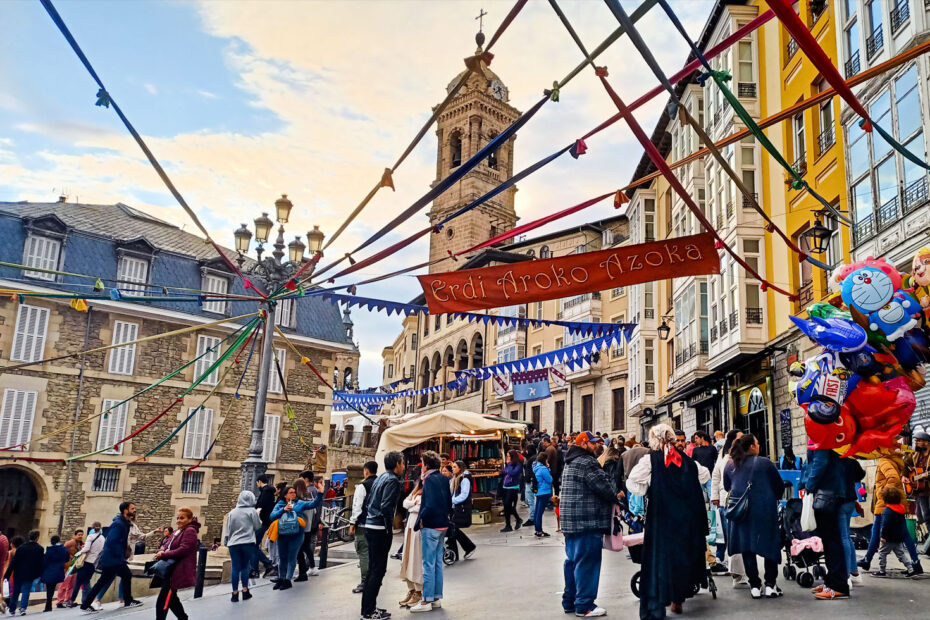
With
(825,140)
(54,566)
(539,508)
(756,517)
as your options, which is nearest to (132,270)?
(54,566)

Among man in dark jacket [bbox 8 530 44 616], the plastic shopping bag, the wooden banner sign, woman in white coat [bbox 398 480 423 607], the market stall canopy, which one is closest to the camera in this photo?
the plastic shopping bag

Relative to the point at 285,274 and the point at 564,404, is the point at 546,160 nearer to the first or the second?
the point at 285,274

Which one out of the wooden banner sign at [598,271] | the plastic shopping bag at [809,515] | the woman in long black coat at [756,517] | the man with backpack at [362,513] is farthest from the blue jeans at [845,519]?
the man with backpack at [362,513]

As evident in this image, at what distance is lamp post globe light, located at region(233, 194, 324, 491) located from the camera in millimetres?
13141

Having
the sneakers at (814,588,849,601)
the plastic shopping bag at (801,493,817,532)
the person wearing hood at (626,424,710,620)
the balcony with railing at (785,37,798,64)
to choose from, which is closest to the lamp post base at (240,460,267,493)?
the person wearing hood at (626,424,710,620)

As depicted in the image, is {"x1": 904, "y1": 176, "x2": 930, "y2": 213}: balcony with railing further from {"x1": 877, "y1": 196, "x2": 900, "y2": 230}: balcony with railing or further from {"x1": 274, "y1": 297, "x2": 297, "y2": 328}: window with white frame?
{"x1": 274, "y1": 297, "x2": 297, "y2": 328}: window with white frame

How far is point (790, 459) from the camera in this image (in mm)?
13328

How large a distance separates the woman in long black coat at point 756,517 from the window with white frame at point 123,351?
23.6 m

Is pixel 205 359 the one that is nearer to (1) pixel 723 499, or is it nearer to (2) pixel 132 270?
(2) pixel 132 270

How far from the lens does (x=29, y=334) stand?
24328 millimetres

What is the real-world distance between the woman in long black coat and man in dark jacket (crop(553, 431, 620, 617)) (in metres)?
1.39

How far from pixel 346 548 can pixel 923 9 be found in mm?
15401

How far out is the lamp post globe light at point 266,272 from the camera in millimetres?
A: 13141

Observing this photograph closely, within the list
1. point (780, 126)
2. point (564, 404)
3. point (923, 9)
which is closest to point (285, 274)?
point (923, 9)
